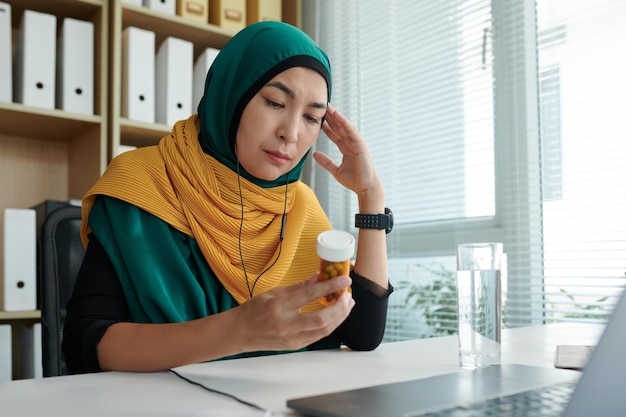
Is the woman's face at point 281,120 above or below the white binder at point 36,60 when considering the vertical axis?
below

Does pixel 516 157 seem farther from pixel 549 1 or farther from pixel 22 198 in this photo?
pixel 22 198

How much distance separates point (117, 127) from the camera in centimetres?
217

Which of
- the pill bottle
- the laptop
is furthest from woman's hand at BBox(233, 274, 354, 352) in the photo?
the laptop

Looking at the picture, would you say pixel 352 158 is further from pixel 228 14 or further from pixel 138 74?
pixel 228 14

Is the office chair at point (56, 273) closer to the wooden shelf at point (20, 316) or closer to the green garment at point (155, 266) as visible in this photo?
the green garment at point (155, 266)

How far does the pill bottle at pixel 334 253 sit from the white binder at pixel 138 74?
1.67 m

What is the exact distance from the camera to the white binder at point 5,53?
2.00m

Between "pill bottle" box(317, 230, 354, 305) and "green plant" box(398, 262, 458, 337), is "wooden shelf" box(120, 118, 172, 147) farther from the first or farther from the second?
"pill bottle" box(317, 230, 354, 305)

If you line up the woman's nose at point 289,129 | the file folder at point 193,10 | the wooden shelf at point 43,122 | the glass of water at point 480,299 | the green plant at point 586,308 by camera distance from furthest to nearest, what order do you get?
1. the file folder at point 193,10
2. the wooden shelf at point 43,122
3. the green plant at point 586,308
4. the woman's nose at point 289,129
5. the glass of water at point 480,299

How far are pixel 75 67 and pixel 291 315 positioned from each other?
5.70ft

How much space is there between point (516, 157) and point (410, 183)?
0.46m

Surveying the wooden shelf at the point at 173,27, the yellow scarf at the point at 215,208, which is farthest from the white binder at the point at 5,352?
the wooden shelf at the point at 173,27

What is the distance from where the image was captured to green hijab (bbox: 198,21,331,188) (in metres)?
1.19

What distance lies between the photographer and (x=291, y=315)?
721 mm
